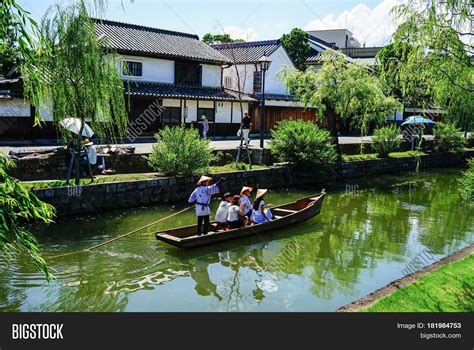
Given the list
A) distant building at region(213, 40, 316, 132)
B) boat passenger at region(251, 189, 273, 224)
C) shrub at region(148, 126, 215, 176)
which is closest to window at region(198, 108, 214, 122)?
distant building at region(213, 40, 316, 132)

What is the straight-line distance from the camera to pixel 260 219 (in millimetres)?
13461

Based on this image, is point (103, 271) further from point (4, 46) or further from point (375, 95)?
point (375, 95)

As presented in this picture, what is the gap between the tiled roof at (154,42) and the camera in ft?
86.8

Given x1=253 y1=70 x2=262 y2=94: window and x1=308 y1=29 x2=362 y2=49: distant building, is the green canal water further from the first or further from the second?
x1=308 y1=29 x2=362 y2=49: distant building

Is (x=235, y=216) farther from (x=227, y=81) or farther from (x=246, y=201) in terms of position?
(x=227, y=81)

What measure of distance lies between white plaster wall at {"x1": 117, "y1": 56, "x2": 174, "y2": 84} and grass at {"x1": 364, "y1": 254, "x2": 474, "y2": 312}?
21.6 metres

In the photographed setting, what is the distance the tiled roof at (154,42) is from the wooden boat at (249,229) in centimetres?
1516

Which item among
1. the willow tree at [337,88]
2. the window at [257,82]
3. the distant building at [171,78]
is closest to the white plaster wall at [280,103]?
the window at [257,82]

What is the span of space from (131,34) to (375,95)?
14.7 meters

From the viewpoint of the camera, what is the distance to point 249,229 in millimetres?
Result: 12805

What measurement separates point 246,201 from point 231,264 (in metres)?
2.12

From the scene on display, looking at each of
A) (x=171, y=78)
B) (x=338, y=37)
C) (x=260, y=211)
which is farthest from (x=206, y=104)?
(x=338, y=37)

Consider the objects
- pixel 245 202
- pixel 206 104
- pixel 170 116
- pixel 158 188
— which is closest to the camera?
pixel 245 202
